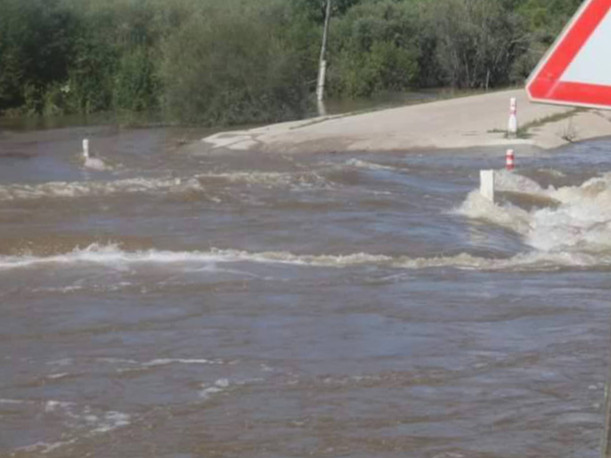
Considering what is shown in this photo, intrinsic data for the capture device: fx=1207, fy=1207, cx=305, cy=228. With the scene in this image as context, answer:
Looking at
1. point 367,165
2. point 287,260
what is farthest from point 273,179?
point 287,260

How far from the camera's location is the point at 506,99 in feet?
114

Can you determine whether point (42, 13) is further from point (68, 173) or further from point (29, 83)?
point (68, 173)

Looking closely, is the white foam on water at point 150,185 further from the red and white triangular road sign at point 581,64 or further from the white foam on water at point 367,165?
the red and white triangular road sign at point 581,64

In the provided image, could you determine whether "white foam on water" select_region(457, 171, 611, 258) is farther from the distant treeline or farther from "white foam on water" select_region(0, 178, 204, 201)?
the distant treeline

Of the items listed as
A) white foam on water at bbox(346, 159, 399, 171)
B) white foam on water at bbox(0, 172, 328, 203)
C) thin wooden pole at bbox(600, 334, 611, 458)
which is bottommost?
white foam on water at bbox(346, 159, 399, 171)

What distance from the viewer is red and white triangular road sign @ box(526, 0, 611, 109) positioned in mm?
3670

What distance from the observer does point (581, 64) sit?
3.72 meters

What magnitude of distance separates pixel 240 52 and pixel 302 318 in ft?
79.2

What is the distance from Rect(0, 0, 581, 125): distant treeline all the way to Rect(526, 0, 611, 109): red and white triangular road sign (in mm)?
30645

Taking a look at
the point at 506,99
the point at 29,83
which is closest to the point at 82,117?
the point at 29,83

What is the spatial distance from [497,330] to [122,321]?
134 inches

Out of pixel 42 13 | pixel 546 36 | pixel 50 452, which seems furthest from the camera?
pixel 546 36

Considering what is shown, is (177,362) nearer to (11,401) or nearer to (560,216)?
(11,401)

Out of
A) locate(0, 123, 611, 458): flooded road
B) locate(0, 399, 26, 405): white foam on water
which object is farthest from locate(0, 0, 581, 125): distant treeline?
locate(0, 399, 26, 405): white foam on water
